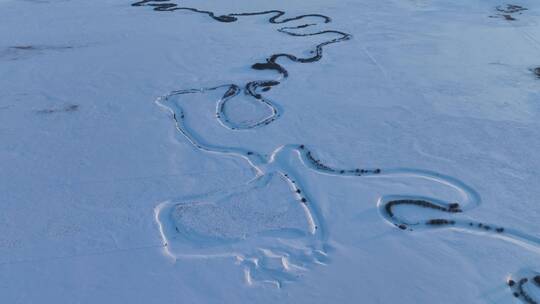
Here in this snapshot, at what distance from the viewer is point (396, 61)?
6672 millimetres

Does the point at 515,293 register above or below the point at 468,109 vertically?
below

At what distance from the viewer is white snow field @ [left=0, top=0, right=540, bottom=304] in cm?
350

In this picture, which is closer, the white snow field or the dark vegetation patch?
the white snow field

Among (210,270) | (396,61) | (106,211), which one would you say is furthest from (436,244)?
(396,61)

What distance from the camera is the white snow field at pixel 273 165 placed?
3.50m

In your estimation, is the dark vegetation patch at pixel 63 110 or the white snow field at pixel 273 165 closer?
the white snow field at pixel 273 165

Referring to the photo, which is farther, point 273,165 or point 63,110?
point 63,110

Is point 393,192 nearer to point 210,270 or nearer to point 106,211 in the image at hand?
point 210,270

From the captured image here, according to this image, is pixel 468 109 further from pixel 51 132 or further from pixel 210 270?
pixel 51 132

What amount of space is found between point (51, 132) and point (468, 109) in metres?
4.19

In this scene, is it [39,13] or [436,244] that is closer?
[436,244]

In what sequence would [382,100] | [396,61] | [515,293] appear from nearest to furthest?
[515,293]
[382,100]
[396,61]

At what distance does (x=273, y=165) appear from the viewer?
467 centimetres

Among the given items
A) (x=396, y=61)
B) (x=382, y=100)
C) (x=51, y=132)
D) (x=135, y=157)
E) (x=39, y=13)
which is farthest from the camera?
(x=39, y=13)
